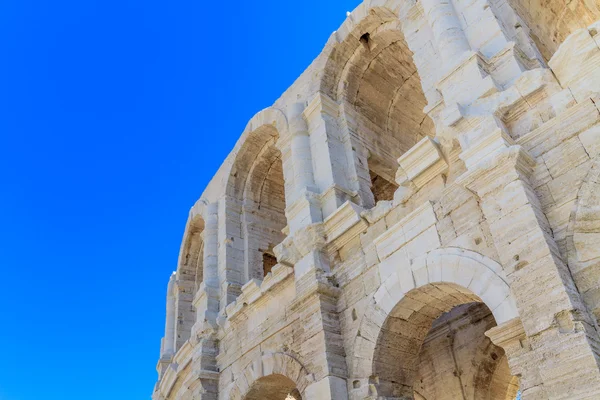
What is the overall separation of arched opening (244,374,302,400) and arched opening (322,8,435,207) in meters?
3.64

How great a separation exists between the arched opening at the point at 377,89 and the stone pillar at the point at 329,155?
0.24 metres

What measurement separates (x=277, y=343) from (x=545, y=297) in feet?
13.6

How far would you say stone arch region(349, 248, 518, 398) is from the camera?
220 inches

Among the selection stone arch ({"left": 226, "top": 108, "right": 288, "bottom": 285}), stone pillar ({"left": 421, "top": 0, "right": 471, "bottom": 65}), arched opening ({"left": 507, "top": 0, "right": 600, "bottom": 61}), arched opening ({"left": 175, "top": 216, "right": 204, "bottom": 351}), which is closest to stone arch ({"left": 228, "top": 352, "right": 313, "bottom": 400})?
stone arch ({"left": 226, "top": 108, "right": 288, "bottom": 285})

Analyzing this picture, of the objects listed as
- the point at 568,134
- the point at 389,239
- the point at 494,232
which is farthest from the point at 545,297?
the point at 389,239

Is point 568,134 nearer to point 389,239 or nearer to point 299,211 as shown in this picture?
point 389,239

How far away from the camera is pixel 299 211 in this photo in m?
8.08

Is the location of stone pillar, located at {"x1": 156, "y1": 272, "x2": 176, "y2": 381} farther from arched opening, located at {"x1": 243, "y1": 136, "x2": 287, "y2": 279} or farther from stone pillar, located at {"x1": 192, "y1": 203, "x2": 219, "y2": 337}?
Result: arched opening, located at {"x1": 243, "y1": 136, "x2": 287, "y2": 279}

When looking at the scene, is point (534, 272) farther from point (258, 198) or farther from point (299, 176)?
point (258, 198)

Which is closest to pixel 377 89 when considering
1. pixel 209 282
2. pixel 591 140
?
pixel 209 282

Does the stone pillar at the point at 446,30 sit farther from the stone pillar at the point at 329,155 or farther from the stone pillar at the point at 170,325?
the stone pillar at the point at 170,325

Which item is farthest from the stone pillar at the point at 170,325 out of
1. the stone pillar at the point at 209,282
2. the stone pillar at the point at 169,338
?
the stone pillar at the point at 209,282

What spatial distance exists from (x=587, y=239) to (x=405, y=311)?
2186mm

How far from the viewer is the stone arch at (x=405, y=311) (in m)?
5.60
